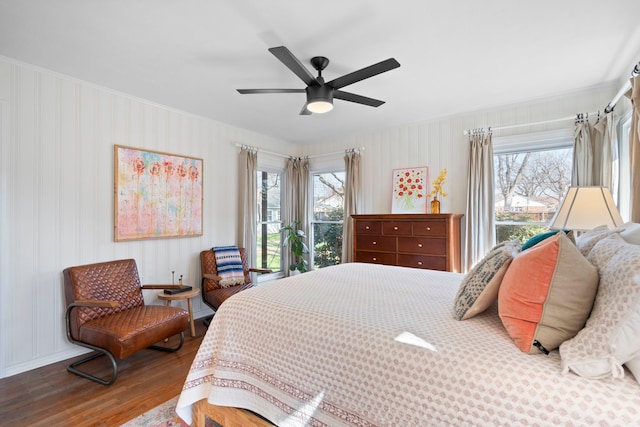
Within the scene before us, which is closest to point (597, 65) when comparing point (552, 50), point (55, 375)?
point (552, 50)

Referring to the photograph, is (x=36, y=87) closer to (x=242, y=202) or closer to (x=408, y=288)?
(x=242, y=202)

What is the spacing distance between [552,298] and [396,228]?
8.58ft

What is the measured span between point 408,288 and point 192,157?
10.2 ft

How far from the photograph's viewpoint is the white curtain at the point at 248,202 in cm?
429

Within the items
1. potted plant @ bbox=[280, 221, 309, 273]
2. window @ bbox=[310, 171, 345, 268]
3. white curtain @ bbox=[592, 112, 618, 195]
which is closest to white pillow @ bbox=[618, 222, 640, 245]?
white curtain @ bbox=[592, 112, 618, 195]

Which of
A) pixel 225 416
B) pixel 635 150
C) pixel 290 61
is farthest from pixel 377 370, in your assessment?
pixel 635 150

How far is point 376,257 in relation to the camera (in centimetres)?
384

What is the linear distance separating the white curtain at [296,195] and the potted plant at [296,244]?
151mm

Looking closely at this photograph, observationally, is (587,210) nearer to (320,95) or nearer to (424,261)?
(424,261)

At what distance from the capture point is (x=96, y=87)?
296 centimetres

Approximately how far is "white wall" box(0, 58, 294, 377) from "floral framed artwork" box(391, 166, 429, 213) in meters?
3.03

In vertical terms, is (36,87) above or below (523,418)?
above

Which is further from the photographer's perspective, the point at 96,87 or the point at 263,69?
A: the point at 96,87

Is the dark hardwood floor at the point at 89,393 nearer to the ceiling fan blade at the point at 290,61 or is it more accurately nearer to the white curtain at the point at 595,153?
the ceiling fan blade at the point at 290,61
